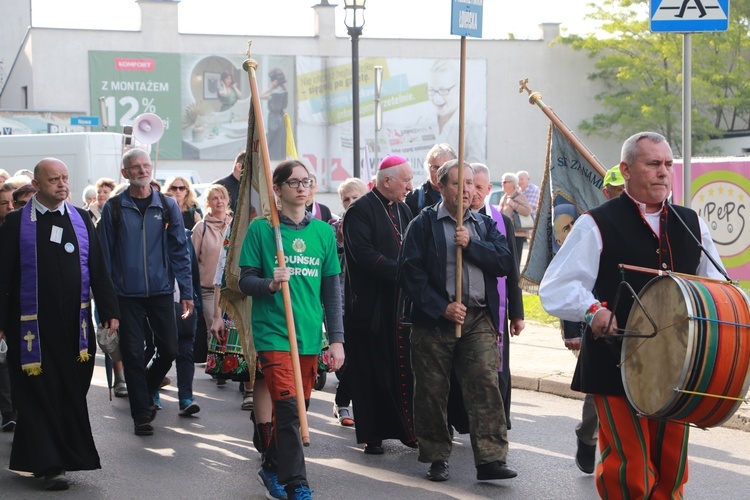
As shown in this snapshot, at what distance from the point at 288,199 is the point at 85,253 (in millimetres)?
1591

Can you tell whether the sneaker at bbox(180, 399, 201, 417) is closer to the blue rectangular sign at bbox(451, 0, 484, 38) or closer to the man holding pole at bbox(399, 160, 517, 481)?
the man holding pole at bbox(399, 160, 517, 481)

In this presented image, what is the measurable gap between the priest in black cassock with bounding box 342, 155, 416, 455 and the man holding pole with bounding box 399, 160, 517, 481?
754 mm

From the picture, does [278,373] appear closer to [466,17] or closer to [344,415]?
[466,17]

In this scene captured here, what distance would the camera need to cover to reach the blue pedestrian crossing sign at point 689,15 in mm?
7918

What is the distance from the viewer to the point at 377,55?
5372 cm

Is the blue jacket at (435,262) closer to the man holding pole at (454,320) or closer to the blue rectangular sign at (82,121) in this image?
the man holding pole at (454,320)

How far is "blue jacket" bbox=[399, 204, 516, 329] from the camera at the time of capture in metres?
7.09

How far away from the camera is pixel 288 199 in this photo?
21.7 feet

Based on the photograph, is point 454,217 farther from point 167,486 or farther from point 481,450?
point 167,486

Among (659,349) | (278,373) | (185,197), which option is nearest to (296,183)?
(278,373)

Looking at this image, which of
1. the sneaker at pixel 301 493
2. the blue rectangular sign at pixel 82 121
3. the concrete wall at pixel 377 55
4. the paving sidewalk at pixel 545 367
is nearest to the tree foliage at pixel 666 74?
the concrete wall at pixel 377 55

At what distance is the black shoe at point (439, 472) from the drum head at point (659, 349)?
8.67ft

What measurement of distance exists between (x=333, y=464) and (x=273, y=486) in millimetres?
1046

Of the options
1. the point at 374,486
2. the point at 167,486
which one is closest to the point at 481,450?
the point at 374,486
